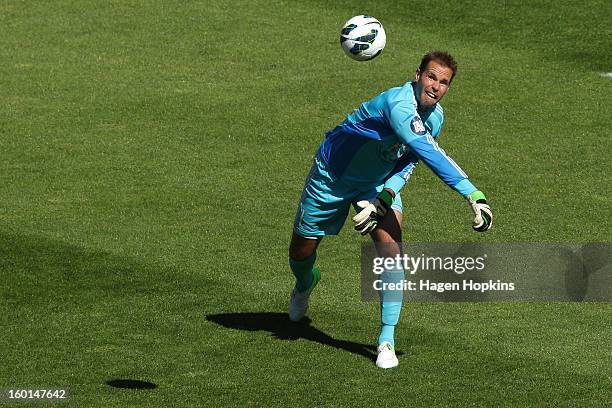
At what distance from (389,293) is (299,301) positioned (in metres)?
1.15

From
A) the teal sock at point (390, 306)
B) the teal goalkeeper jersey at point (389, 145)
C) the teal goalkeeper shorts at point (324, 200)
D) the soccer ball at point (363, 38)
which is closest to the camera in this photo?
the teal goalkeeper jersey at point (389, 145)

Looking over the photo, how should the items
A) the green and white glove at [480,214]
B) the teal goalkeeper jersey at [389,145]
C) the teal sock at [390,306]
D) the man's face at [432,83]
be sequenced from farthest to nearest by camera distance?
the teal sock at [390,306] → the man's face at [432,83] → the teal goalkeeper jersey at [389,145] → the green and white glove at [480,214]

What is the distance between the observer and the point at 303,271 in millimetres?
11648

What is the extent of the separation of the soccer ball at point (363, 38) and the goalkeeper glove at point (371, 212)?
6.01ft

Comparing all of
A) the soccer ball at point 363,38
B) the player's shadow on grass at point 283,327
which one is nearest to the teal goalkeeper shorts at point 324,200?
the player's shadow on grass at point 283,327

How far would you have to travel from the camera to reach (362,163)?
1102cm

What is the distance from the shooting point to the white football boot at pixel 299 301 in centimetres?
1185

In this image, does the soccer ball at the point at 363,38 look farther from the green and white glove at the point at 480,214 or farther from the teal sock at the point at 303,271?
the green and white glove at the point at 480,214

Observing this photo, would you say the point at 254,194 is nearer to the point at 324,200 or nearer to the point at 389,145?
the point at 324,200

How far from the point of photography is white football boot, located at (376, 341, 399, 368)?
10.8 meters

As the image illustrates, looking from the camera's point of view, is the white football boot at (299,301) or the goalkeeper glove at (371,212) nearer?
the goalkeeper glove at (371,212)

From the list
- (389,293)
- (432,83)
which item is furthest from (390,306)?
(432,83)

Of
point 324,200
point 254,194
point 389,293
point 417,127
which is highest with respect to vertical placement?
point 254,194

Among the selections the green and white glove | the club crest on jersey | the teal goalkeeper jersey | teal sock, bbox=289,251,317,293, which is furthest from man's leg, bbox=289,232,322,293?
the green and white glove
